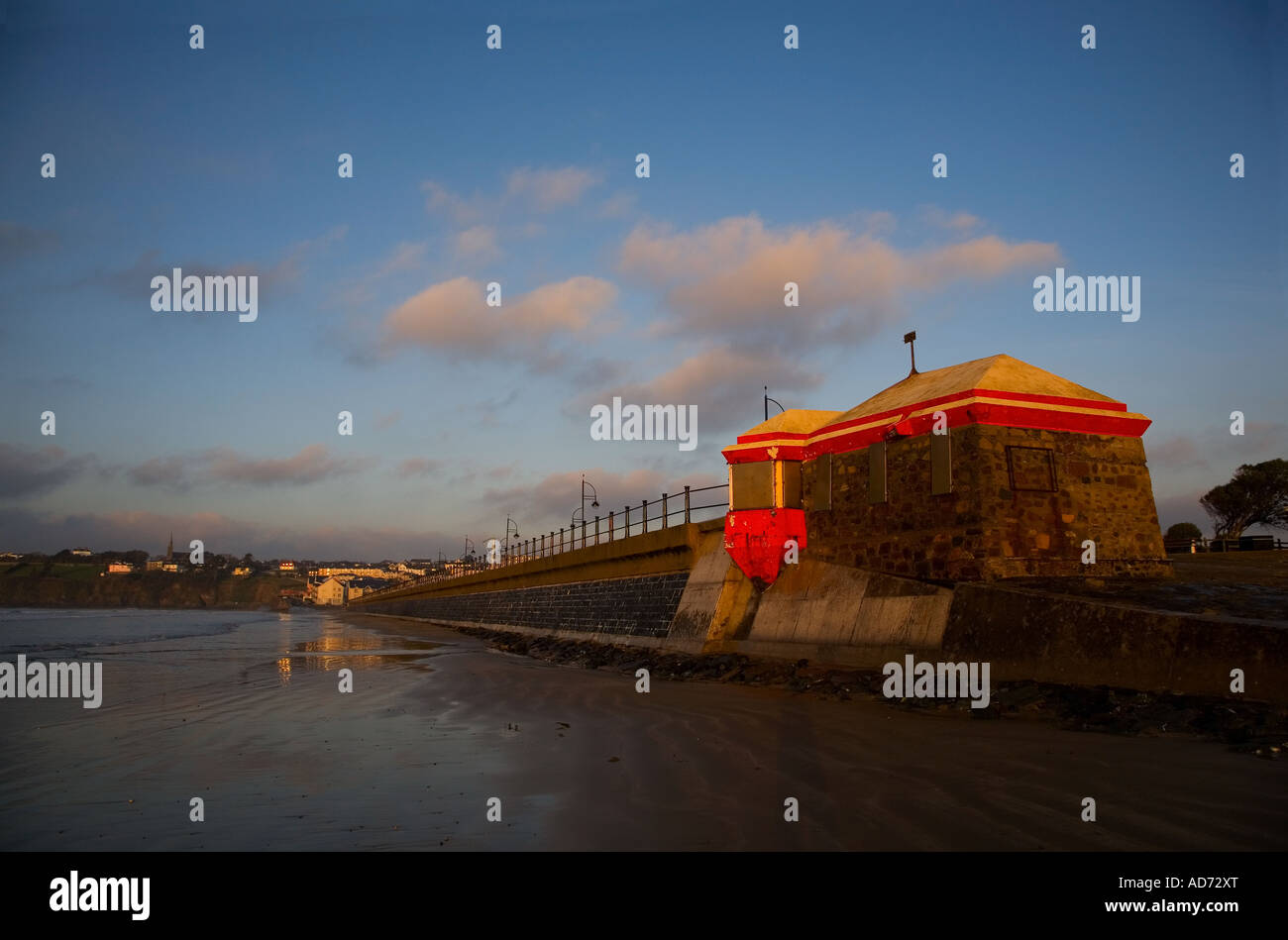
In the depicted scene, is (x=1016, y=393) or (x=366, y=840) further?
(x=1016, y=393)

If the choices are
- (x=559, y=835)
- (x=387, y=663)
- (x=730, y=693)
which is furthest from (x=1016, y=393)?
(x=387, y=663)

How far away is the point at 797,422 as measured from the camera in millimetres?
20578

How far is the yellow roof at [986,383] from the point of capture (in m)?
15.9

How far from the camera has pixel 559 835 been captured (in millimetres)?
5379

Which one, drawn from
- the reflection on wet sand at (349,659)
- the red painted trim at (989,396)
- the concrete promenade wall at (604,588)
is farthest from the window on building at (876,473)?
the reflection on wet sand at (349,659)

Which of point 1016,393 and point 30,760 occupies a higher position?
point 1016,393

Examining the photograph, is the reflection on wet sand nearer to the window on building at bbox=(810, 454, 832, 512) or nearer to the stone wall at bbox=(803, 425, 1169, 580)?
the window on building at bbox=(810, 454, 832, 512)

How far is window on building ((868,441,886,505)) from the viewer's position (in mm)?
17406

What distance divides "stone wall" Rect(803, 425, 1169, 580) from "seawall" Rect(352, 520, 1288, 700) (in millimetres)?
1229

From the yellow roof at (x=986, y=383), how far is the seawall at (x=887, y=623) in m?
3.83

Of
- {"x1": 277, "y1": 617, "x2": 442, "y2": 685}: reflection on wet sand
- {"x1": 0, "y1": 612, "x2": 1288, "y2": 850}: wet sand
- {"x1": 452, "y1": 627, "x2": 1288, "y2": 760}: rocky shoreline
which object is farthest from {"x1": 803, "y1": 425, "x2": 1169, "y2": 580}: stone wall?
{"x1": 277, "y1": 617, "x2": 442, "y2": 685}: reflection on wet sand

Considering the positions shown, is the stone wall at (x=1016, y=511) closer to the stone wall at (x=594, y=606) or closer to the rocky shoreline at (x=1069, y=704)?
the rocky shoreline at (x=1069, y=704)
